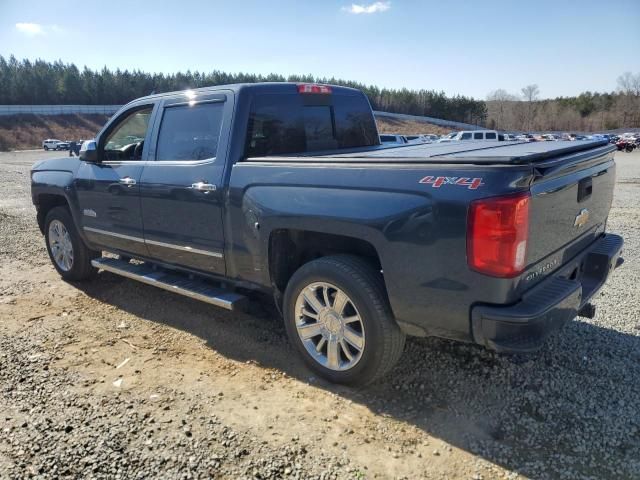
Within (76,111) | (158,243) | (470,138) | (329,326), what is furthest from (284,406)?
(76,111)

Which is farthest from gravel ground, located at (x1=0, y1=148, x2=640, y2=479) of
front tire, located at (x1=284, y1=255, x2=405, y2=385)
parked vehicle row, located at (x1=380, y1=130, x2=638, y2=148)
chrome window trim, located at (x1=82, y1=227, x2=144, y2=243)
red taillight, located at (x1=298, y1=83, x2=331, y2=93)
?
red taillight, located at (x1=298, y1=83, x2=331, y2=93)

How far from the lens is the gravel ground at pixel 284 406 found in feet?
8.29

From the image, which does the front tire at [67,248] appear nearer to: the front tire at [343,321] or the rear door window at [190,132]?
the rear door window at [190,132]

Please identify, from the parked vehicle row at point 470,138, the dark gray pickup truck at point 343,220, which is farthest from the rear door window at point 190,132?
the parked vehicle row at point 470,138

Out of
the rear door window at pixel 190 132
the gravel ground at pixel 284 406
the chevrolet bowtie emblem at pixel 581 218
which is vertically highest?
the rear door window at pixel 190 132

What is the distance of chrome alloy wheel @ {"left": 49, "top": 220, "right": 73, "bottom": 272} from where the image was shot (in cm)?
555

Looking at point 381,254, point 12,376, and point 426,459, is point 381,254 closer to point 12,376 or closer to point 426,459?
point 426,459

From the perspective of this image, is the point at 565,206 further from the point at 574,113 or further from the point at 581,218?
the point at 574,113

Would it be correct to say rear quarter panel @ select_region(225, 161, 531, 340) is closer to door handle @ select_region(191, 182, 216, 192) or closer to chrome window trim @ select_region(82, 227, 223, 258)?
door handle @ select_region(191, 182, 216, 192)

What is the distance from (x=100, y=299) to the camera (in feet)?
16.9

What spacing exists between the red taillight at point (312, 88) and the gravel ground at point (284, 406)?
76.1 inches

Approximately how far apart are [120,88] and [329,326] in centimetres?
9992

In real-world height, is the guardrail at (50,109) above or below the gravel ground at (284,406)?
above

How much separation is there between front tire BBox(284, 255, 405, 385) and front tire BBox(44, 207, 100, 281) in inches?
125
